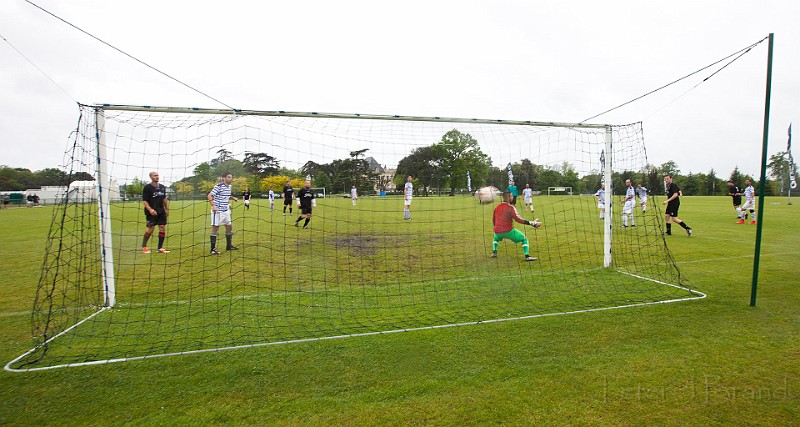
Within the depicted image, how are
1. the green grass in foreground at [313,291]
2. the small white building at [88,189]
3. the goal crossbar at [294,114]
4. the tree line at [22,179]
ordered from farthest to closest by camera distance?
1. the tree line at [22,179]
2. the small white building at [88,189]
3. the goal crossbar at [294,114]
4. the green grass in foreground at [313,291]

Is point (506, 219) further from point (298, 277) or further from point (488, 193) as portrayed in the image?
→ point (298, 277)

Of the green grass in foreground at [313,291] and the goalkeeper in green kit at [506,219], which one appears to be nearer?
the green grass in foreground at [313,291]

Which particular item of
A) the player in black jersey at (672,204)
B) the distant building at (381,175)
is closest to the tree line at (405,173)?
the distant building at (381,175)

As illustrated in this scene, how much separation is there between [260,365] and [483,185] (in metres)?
6.30

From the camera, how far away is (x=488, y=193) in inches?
359

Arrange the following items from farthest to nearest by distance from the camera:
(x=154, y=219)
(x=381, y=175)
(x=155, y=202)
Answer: (x=154, y=219) < (x=155, y=202) < (x=381, y=175)

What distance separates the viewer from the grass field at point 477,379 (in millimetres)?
3145

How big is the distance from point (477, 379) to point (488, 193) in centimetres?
599

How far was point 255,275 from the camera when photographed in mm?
7855

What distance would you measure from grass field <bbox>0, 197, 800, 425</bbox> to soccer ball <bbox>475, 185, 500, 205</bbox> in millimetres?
4086

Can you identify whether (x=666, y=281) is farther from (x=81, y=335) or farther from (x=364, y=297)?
(x=81, y=335)

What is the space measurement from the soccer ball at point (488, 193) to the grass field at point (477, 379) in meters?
4.09

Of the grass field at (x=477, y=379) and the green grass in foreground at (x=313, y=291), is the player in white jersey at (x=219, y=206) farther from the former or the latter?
the grass field at (x=477, y=379)

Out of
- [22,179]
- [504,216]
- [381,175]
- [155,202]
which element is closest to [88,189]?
[155,202]
